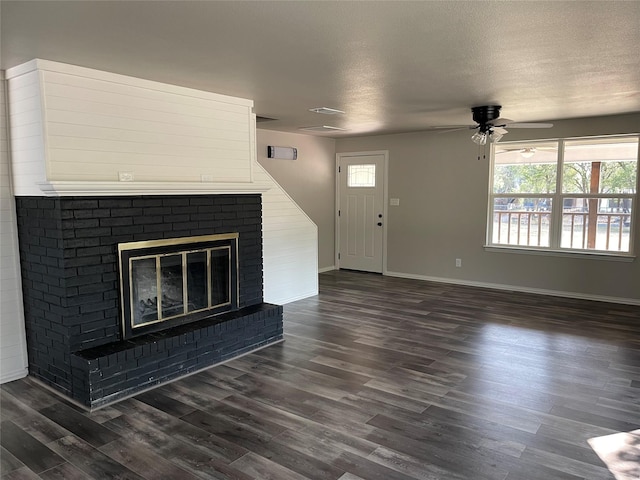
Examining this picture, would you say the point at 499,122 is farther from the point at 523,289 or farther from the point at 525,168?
the point at 523,289

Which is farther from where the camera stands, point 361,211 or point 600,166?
point 361,211

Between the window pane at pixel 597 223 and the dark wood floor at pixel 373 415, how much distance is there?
1510 millimetres

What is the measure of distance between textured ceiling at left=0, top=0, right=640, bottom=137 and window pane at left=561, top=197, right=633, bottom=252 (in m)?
1.81

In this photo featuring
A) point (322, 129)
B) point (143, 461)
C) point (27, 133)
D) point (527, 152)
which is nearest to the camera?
point (143, 461)

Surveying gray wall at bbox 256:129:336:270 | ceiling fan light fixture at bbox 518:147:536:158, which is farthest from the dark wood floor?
gray wall at bbox 256:129:336:270

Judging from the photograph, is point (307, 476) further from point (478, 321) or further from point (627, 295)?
point (627, 295)

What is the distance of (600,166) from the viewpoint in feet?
19.1

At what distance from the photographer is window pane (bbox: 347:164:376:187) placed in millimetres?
7750

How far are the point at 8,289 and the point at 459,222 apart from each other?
5.55 meters

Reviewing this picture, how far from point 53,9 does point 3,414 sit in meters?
2.48

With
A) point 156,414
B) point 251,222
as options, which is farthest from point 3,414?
point 251,222

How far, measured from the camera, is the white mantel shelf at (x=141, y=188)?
303cm

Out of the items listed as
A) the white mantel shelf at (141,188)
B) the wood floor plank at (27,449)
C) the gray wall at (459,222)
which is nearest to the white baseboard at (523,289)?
the gray wall at (459,222)

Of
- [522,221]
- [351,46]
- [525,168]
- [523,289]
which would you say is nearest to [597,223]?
[522,221]
